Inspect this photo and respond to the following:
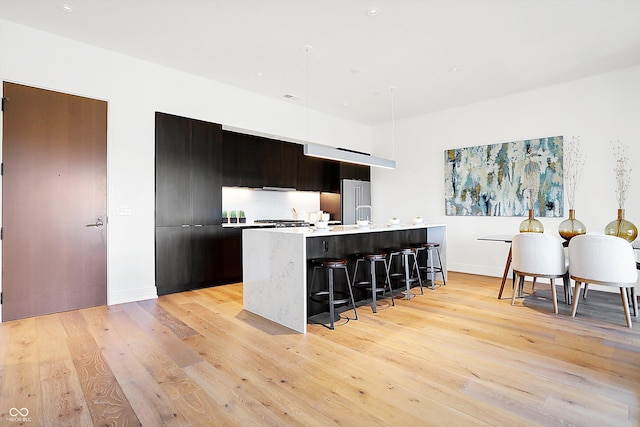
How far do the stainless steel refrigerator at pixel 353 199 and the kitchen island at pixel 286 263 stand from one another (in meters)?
2.85

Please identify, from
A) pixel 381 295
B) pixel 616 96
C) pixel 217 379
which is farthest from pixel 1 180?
pixel 616 96

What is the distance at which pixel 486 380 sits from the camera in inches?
91.0

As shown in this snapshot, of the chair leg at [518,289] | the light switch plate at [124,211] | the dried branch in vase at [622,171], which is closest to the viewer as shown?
the chair leg at [518,289]

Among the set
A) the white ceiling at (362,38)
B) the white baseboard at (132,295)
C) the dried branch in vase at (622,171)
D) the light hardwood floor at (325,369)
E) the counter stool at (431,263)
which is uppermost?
the white ceiling at (362,38)

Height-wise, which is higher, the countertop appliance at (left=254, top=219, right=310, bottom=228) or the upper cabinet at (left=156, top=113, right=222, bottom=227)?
the upper cabinet at (left=156, top=113, right=222, bottom=227)

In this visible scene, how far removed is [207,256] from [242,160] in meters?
1.80

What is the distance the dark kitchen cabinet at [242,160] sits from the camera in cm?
570

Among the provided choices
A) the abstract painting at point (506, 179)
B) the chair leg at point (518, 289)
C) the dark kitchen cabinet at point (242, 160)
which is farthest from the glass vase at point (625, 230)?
the dark kitchen cabinet at point (242, 160)

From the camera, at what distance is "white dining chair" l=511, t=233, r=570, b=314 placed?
3850 millimetres

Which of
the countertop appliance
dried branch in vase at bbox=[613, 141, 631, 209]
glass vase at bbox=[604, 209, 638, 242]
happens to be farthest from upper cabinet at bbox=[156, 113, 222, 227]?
dried branch in vase at bbox=[613, 141, 631, 209]

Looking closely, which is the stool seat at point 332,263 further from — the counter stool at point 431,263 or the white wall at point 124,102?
the white wall at point 124,102

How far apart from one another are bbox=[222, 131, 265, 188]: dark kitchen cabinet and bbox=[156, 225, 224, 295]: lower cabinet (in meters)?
1.02

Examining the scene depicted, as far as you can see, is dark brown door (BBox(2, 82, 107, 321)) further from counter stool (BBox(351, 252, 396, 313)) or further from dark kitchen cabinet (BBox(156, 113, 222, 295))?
counter stool (BBox(351, 252, 396, 313))

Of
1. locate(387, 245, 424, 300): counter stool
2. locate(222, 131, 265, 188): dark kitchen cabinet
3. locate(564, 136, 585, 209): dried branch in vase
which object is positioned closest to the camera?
locate(387, 245, 424, 300): counter stool
